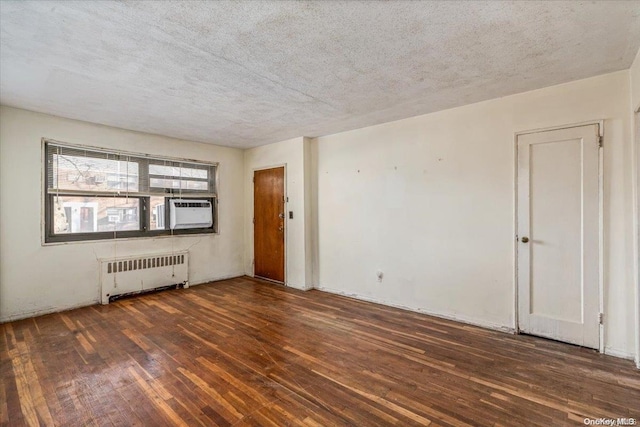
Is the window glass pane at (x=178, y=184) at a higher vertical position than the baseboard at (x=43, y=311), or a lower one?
higher

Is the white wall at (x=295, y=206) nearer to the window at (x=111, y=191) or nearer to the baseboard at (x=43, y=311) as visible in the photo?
the window at (x=111, y=191)

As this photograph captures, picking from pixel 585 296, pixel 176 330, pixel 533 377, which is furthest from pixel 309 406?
pixel 585 296

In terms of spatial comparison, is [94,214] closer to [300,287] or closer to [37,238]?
[37,238]

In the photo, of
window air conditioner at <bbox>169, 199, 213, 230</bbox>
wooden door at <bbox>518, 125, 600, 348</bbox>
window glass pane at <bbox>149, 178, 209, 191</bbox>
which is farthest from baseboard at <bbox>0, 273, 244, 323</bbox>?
wooden door at <bbox>518, 125, 600, 348</bbox>

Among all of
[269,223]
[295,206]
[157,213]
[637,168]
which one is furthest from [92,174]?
[637,168]

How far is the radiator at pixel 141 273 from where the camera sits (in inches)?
169

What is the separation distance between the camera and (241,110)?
Result: 11.7 feet

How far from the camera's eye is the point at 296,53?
2.29 metres

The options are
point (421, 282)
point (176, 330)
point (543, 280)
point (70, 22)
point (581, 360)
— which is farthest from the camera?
point (421, 282)

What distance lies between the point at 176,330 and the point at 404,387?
8.18ft

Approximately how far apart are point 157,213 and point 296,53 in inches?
151

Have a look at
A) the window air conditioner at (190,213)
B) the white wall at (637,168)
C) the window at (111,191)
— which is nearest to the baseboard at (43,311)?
the window at (111,191)

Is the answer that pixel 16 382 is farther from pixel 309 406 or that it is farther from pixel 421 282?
pixel 421 282

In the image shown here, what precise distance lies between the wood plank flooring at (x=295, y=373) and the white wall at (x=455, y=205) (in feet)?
1.42
